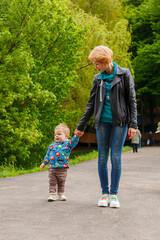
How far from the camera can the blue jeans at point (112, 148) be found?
5113mm

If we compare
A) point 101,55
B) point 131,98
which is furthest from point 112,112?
point 101,55

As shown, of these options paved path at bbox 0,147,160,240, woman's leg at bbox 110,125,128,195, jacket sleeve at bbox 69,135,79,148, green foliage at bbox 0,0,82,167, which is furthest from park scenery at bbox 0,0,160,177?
woman's leg at bbox 110,125,128,195

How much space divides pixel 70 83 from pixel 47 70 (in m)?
0.99

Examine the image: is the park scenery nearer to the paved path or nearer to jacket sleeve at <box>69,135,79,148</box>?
the paved path

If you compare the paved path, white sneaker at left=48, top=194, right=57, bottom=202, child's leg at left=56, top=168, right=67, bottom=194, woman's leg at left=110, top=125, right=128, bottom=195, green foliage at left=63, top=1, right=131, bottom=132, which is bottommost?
the paved path

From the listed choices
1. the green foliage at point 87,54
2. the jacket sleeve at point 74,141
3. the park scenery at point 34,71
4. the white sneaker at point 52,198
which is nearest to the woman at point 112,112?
the jacket sleeve at point 74,141

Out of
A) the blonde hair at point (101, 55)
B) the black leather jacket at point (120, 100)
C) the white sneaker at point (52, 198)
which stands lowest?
the white sneaker at point (52, 198)

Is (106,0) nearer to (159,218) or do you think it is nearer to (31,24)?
(31,24)

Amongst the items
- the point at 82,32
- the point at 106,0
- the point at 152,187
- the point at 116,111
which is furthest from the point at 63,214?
the point at 106,0

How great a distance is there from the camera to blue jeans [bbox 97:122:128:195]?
5.11 metres

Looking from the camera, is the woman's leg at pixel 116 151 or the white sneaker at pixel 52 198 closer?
the woman's leg at pixel 116 151

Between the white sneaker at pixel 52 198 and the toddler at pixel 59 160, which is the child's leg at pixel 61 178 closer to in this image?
the toddler at pixel 59 160

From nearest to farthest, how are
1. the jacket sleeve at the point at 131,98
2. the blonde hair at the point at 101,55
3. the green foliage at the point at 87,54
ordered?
1. the blonde hair at the point at 101,55
2. the jacket sleeve at the point at 131,98
3. the green foliage at the point at 87,54

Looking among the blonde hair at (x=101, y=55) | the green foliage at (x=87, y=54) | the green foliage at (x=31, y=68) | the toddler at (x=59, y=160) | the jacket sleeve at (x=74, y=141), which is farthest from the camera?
the green foliage at (x=87, y=54)
